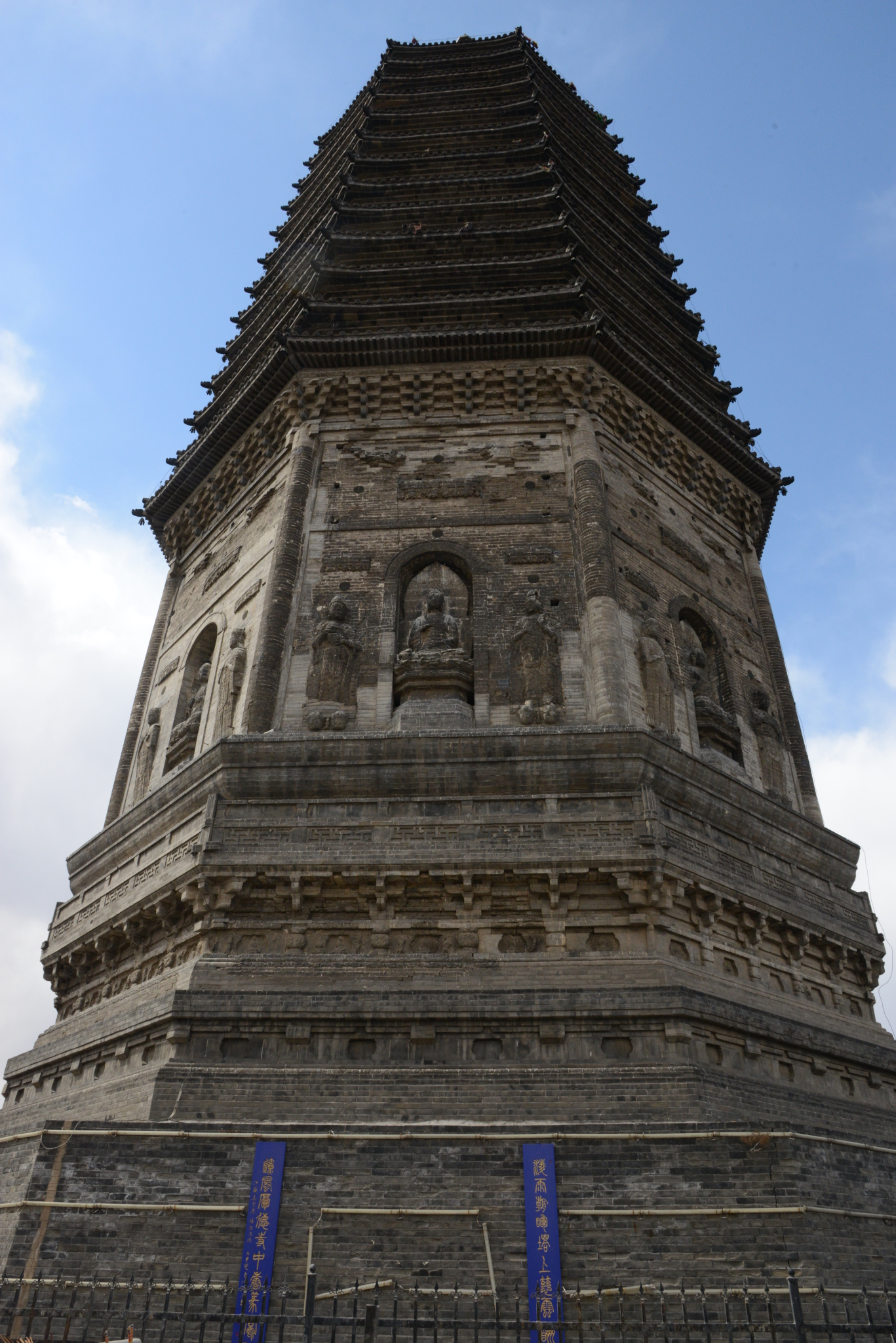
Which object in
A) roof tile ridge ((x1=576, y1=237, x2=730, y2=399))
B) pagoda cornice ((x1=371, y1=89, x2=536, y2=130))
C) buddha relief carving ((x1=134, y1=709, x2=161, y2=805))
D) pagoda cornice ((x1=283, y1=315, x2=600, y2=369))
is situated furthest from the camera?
pagoda cornice ((x1=371, y1=89, x2=536, y2=130))

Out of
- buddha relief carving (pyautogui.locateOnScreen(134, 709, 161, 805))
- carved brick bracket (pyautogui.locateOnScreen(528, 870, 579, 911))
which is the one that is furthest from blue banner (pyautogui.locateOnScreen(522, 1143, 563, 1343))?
buddha relief carving (pyautogui.locateOnScreen(134, 709, 161, 805))

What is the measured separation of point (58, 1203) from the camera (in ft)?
26.1

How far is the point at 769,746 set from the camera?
14.4 meters

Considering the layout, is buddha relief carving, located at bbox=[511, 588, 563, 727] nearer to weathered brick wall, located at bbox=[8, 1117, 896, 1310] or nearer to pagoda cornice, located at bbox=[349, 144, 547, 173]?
weathered brick wall, located at bbox=[8, 1117, 896, 1310]

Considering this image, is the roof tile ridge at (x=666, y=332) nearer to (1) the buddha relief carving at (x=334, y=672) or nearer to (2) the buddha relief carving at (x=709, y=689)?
(2) the buddha relief carving at (x=709, y=689)

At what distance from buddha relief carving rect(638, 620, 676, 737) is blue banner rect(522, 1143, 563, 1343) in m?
5.62

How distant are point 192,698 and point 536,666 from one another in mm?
5496

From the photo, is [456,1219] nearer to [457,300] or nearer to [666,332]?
[457,300]

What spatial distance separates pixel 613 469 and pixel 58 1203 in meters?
11.2

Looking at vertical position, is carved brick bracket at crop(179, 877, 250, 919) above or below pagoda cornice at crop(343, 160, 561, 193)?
below

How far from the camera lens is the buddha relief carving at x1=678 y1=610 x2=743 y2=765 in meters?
13.6

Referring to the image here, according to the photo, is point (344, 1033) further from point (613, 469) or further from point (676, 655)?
point (613, 469)

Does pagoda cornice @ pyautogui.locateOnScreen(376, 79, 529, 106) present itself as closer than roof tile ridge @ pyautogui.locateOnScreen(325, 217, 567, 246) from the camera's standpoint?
No

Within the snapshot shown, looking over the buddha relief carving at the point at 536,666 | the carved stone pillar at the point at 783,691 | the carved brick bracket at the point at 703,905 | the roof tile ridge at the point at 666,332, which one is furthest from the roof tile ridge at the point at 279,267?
the carved brick bracket at the point at 703,905
